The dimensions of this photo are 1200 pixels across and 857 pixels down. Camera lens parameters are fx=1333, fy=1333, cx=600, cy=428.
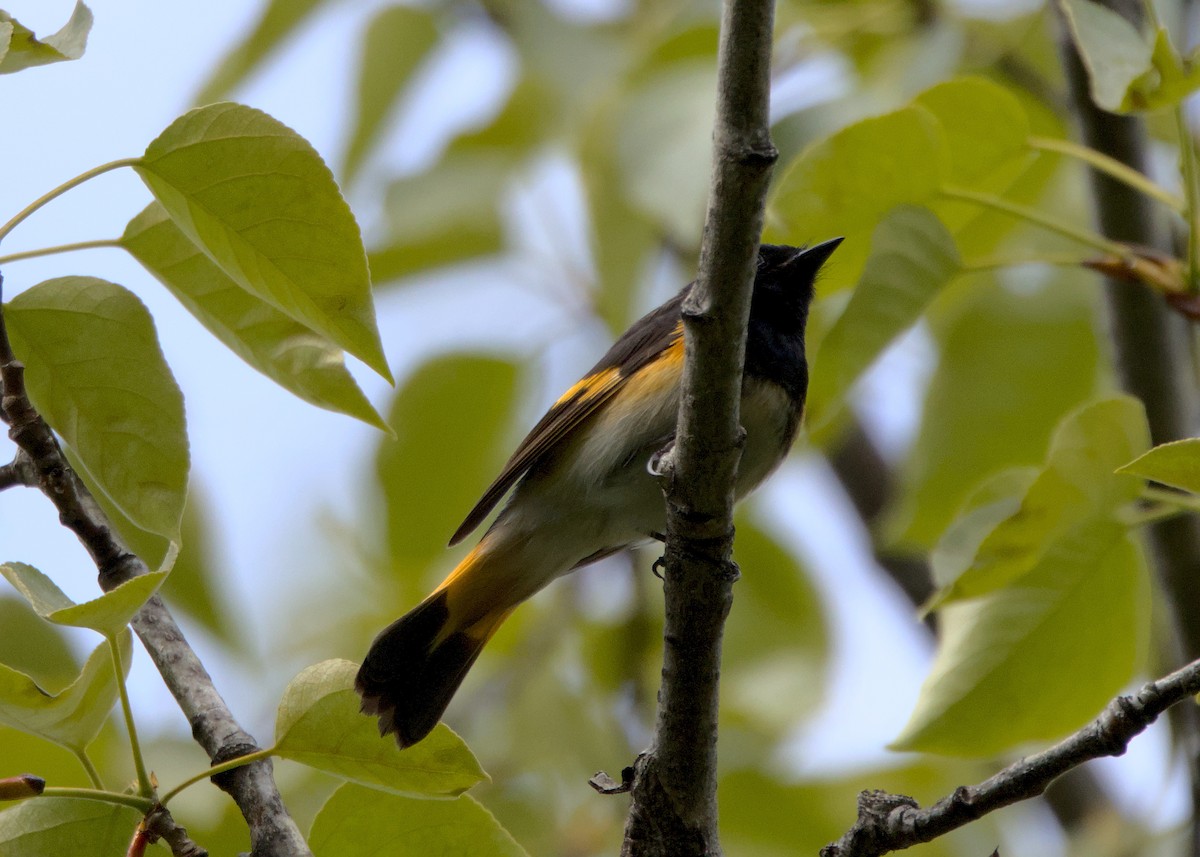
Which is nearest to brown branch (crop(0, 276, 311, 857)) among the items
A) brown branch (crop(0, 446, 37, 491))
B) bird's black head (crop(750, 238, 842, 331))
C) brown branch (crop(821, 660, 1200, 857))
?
brown branch (crop(0, 446, 37, 491))

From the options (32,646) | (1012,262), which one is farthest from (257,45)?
(1012,262)

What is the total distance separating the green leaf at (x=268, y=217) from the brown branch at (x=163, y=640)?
12.3 inches

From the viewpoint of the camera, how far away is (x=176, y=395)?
73.4 inches

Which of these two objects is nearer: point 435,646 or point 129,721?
point 129,721

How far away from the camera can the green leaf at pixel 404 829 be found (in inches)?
74.9

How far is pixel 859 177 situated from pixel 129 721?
1515 mm

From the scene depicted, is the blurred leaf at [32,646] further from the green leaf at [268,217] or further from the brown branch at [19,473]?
the green leaf at [268,217]

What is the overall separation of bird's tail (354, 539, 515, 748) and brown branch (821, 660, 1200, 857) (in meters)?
1.03

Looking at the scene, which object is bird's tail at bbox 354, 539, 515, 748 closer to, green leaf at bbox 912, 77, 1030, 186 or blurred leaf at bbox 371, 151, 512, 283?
blurred leaf at bbox 371, 151, 512, 283

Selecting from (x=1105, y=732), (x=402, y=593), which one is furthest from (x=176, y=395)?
(x=402, y=593)

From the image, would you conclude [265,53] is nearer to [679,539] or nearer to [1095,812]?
[679,539]

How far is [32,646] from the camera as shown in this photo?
2.39m

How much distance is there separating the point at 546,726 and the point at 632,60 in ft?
5.81

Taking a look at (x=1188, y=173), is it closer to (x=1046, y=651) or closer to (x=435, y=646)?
(x=1046, y=651)
